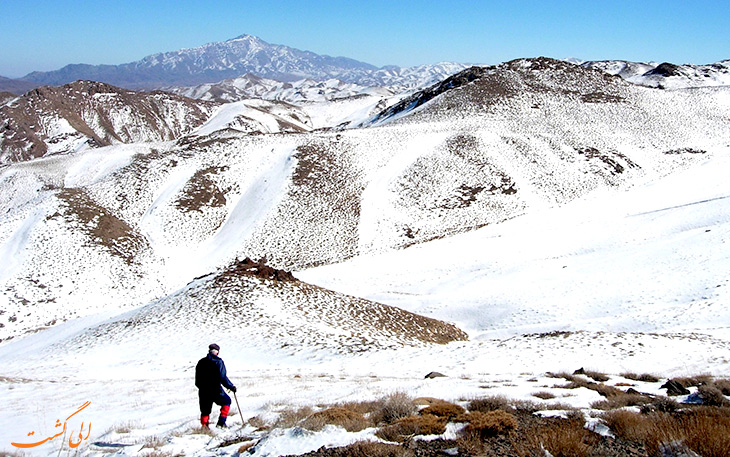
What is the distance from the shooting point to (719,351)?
1426 cm

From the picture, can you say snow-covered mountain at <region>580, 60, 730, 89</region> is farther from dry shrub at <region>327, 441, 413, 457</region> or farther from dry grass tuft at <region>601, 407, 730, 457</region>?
dry shrub at <region>327, 441, 413, 457</region>

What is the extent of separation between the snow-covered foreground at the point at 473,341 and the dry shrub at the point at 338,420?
0.23 metres

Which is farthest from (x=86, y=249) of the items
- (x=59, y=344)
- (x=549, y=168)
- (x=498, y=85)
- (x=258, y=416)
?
(x=498, y=85)

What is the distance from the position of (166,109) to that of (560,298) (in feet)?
550

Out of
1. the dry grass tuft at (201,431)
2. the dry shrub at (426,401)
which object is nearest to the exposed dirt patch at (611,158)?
the dry shrub at (426,401)

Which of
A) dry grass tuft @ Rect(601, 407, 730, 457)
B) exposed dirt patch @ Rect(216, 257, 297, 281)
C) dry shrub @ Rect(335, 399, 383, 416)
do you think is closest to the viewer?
dry grass tuft @ Rect(601, 407, 730, 457)

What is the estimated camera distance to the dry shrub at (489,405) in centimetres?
777

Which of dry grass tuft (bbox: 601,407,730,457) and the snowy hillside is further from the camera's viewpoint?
the snowy hillside

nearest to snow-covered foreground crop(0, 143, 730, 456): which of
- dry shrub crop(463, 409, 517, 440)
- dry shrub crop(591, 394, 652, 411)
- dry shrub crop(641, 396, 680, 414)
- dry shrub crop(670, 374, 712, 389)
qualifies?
dry shrub crop(591, 394, 652, 411)

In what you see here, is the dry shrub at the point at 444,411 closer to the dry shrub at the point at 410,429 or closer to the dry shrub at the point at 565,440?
the dry shrub at the point at 410,429

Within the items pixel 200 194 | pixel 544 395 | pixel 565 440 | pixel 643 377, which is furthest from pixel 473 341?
pixel 200 194

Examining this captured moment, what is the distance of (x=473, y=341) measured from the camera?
19.3m

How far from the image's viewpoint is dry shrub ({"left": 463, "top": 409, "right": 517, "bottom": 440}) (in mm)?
6238

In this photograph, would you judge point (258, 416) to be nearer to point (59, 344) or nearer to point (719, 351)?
point (719, 351)
